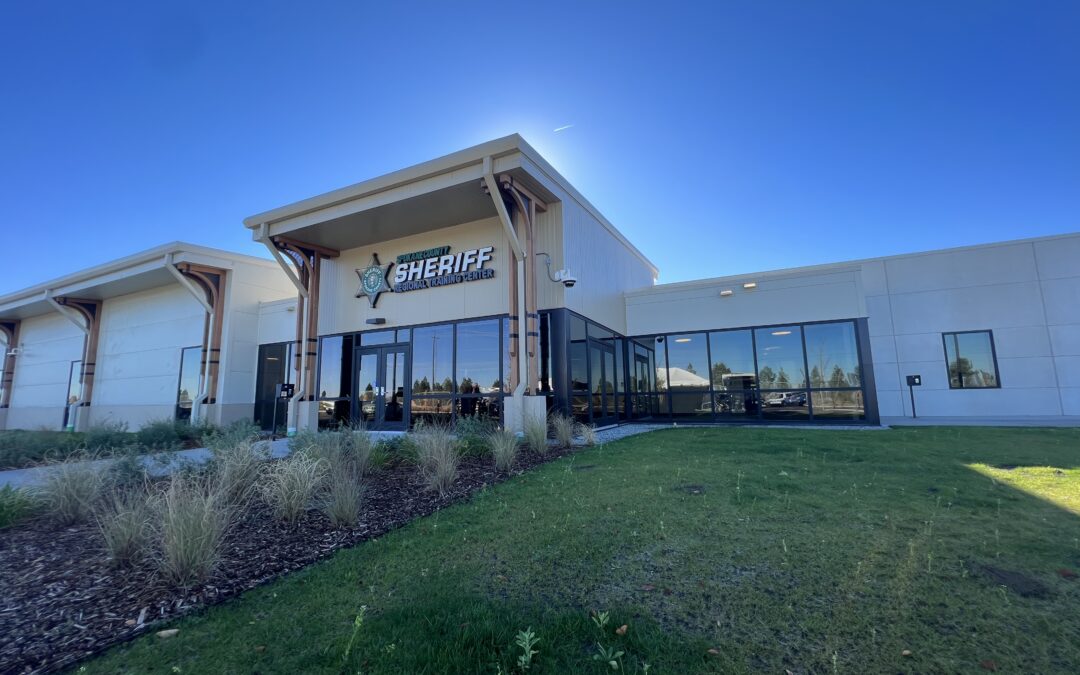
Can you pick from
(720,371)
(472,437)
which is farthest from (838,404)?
(472,437)

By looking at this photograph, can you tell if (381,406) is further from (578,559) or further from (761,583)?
(761,583)

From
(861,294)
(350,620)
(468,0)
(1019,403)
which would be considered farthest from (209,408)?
(1019,403)

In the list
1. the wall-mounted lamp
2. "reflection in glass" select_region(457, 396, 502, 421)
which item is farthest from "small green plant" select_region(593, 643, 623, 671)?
"reflection in glass" select_region(457, 396, 502, 421)

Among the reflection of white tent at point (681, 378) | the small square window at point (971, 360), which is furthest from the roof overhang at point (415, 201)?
the small square window at point (971, 360)

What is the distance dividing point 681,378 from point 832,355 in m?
4.01

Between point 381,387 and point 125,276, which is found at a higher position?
point 125,276

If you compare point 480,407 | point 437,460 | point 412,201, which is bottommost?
point 437,460

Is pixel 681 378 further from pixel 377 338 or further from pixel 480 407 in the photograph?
pixel 377 338

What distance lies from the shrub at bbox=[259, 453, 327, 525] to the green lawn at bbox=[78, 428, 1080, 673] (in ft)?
3.56

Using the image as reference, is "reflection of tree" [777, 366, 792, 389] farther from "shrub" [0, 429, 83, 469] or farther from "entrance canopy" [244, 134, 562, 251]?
"shrub" [0, 429, 83, 469]

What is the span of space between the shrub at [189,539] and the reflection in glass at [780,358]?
1282 cm

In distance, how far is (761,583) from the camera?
2791mm

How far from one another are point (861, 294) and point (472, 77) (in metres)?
11.7

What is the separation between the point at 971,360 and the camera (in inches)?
495
